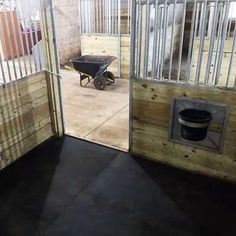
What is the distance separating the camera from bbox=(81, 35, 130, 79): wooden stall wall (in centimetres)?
536

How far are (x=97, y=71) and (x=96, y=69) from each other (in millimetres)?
42

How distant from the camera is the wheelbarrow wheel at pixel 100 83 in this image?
4941mm

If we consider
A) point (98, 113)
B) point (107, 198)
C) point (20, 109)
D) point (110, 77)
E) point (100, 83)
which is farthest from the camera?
point (110, 77)

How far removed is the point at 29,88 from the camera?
2.75 m

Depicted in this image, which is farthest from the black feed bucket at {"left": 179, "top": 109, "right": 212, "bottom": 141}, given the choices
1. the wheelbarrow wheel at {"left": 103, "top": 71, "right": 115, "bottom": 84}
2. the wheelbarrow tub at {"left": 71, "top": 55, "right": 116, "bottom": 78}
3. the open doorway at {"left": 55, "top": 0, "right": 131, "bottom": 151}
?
the wheelbarrow wheel at {"left": 103, "top": 71, "right": 115, "bottom": 84}

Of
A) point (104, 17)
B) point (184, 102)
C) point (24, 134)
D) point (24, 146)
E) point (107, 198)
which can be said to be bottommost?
point (107, 198)

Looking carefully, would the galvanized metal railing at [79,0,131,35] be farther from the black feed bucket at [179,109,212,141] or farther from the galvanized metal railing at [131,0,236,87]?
the black feed bucket at [179,109,212,141]

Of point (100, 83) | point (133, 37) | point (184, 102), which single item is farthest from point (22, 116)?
point (100, 83)

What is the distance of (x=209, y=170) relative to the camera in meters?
2.49

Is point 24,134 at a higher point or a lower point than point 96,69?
lower

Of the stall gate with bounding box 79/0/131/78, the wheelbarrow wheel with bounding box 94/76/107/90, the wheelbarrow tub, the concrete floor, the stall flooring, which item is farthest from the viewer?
the stall gate with bounding box 79/0/131/78

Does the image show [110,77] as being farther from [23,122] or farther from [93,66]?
[23,122]

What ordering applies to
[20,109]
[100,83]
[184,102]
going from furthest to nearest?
[100,83], [20,109], [184,102]

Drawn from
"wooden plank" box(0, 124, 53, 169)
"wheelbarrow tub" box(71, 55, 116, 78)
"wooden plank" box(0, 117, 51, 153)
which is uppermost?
"wheelbarrow tub" box(71, 55, 116, 78)
